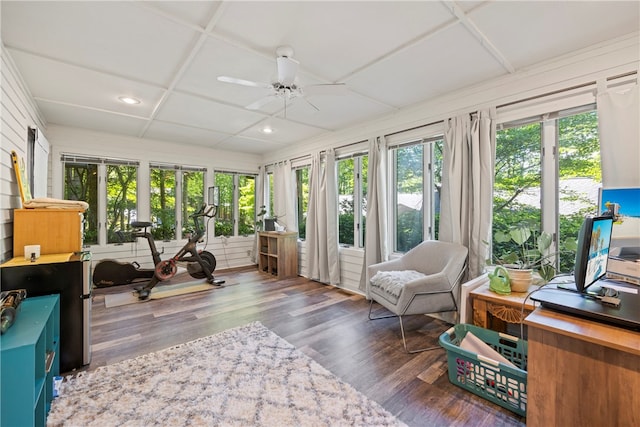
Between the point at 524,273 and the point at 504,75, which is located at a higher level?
the point at 504,75

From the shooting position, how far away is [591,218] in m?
1.34

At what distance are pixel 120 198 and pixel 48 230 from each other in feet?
8.52

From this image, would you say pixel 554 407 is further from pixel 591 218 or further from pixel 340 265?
pixel 340 265

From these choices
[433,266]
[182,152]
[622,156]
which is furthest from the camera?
[182,152]

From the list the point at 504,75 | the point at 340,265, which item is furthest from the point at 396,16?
the point at 340,265

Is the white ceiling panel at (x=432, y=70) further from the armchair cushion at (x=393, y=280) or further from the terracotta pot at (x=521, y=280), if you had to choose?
the armchair cushion at (x=393, y=280)

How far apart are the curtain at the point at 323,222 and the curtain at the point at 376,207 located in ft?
2.42

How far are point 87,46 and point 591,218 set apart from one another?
3.44m

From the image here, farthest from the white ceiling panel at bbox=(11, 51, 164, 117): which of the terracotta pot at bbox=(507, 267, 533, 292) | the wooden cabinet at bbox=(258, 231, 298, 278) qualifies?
the terracotta pot at bbox=(507, 267, 533, 292)

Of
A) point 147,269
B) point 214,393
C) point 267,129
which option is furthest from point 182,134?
point 214,393

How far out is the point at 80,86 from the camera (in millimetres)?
2760

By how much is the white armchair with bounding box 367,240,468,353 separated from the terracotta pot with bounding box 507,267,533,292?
1.69 feet

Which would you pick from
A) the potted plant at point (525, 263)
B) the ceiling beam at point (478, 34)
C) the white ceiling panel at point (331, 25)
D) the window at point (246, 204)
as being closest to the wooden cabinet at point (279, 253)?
the window at point (246, 204)

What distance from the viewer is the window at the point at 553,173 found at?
232 cm
